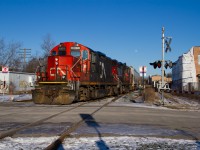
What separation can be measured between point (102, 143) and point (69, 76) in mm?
13050

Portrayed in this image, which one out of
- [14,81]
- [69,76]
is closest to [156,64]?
[69,76]

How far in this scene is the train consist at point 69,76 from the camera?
1894 cm

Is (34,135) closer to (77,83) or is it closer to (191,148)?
(191,148)

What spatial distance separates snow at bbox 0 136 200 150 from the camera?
6.56 meters

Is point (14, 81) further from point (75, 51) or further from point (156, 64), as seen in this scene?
point (156, 64)

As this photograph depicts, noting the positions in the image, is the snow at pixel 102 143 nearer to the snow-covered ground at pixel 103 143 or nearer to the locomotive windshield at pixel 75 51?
the snow-covered ground at pixel 103 143

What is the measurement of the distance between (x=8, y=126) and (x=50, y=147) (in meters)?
3.94

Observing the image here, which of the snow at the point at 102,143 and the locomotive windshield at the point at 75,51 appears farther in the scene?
the locomotive windshield at the point at 75,51

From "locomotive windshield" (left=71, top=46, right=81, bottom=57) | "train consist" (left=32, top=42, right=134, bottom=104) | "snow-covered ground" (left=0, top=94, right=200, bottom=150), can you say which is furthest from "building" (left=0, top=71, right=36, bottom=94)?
"snow-covered ground" (left=0, top=94, right=200, bottom=150)

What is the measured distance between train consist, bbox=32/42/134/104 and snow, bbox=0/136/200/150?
11.3 meters

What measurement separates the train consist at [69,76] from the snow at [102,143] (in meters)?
11.3

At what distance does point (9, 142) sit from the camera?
6.97 metres

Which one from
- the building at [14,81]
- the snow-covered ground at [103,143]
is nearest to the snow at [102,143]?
the snow-covered ground at [103,143]

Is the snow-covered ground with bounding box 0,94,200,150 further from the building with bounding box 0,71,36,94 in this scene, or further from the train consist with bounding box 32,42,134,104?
the building with bounding box 0,71,36,94
